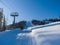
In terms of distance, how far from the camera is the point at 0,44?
6.45 metres

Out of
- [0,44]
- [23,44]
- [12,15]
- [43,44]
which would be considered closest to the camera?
[43,44]

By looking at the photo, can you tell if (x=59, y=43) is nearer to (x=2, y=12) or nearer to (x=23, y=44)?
(x=23, y=44)

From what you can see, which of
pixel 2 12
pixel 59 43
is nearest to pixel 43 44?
pixel 59 43

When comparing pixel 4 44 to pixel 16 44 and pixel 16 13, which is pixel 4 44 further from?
pixel 16 13

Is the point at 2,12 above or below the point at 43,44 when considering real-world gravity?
above

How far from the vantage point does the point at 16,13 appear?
45.4 metres

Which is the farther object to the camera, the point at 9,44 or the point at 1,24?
the point at 1,24

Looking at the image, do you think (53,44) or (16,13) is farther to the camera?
(16,13)

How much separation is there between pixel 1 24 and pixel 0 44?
30321mm

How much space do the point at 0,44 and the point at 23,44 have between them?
1.11 meters

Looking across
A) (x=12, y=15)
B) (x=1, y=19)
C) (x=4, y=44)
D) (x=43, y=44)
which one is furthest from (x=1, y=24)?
(x=43, y=44)

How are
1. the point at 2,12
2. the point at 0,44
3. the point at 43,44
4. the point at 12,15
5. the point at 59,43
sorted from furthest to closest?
the point at 12,15
the point at 2,12
the point at 0,44
the point at 43,44
the point at 59,43

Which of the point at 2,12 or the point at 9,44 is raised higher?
the point at 2,12

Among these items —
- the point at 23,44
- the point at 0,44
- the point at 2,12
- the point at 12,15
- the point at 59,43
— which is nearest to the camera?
the point at 59,43
